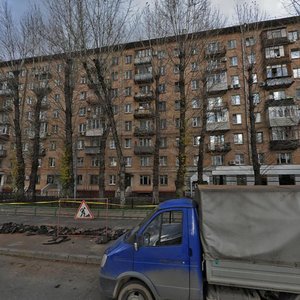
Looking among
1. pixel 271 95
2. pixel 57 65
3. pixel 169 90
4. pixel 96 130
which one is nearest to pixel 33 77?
pixel 57 65

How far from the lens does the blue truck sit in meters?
3.86

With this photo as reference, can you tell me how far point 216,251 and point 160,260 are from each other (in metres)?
0.89

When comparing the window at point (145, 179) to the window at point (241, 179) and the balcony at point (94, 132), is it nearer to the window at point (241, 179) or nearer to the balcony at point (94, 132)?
the balcony at point (94, 132)

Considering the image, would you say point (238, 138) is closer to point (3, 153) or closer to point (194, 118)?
point (194, 118)

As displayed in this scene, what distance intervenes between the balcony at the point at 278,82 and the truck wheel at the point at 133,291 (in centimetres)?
3128

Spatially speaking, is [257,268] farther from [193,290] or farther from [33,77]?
[33,77]

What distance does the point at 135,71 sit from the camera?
3866 cm

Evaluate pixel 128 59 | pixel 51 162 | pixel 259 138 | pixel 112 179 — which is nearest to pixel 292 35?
pixel 259 138

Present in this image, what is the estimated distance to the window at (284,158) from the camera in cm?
3092

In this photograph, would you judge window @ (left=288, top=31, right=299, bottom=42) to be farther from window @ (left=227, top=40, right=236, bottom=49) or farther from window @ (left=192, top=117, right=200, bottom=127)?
window @ (left=192, top=117, right=200, bottom=127)

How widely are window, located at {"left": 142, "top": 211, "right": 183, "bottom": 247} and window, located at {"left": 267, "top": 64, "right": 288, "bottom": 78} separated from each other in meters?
32.1

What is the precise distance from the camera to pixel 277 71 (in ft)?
105

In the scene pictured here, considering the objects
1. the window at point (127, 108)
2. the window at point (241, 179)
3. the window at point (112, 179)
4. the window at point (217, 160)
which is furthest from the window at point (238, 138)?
the window at point (112, 179)

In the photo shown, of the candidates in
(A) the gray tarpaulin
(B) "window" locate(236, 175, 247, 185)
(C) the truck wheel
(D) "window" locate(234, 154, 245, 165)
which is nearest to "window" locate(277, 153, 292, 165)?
(D) "window" locate(234, 154, 245, 165)
